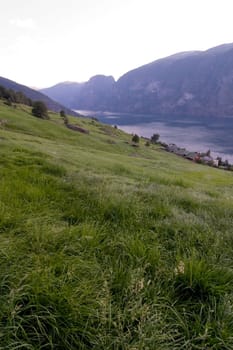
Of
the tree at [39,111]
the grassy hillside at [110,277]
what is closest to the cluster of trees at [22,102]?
the tree at [39,111]

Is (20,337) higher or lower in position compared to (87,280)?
lower

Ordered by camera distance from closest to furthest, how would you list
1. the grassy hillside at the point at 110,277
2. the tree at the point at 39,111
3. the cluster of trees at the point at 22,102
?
the grassy hillside at the point at 110,277 → the tree at the point at 39,111 → the cluster of trees at the point at 22,102

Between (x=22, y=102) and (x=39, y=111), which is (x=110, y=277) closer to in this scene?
(x=39, y=111)

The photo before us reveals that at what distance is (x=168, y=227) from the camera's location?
17.4 feet

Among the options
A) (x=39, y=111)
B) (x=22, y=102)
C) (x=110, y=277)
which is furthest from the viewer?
(x=22, y=102)

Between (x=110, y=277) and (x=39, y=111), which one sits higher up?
(x=39, y=111)

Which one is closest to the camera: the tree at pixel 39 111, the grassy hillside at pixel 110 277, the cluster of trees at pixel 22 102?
the grassy hillside at pixel 110 277

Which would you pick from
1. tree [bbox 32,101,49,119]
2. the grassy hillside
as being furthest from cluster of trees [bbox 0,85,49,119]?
the grassy hillside

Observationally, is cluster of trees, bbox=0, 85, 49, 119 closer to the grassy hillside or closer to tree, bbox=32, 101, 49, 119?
tree, bbox=32, 101, 49, 119

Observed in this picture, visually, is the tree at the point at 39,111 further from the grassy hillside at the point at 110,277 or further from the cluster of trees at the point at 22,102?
the grassy hillside at the point at 110,277

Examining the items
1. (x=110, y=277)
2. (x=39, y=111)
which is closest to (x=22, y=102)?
(x=39, y=111)

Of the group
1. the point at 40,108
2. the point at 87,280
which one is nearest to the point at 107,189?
the point at 87,280

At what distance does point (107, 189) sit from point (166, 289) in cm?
406

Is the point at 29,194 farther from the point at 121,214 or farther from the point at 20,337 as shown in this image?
the point at 20,337
